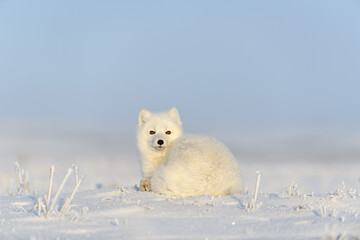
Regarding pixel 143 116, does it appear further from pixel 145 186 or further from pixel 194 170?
pixel 194 170

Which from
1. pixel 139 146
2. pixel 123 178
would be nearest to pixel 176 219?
pixel 139 146

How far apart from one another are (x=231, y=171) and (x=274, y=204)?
1.03 m

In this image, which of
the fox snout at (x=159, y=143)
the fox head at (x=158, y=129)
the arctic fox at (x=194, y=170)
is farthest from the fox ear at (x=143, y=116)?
the fox snout at (x=159, y=143)

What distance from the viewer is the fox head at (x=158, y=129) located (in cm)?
635

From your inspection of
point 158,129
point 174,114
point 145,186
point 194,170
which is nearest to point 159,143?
point 158,129

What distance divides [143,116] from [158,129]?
0.50 meters

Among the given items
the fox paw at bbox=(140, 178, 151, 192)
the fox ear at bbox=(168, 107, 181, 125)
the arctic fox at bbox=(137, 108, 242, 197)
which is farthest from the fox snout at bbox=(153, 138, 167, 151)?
the fox ear at bbox=(168, 107, 181, 125)

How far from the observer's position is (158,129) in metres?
6.55

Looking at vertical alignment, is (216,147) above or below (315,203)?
above

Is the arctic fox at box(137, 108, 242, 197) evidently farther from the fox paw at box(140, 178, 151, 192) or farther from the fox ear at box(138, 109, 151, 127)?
the fox ear at box(138, 109, 151, 127)

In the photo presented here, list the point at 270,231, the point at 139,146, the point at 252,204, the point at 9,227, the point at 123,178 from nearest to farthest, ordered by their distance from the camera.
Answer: the point at 270,231, the point at 9,227, the point at 252,204, the point at 139,146, the point at 123,178

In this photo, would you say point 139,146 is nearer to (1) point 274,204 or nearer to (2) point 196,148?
(2) point 196,148

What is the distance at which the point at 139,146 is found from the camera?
6.79 meters

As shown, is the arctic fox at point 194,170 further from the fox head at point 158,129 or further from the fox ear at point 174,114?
the fox ear at point 174,114
